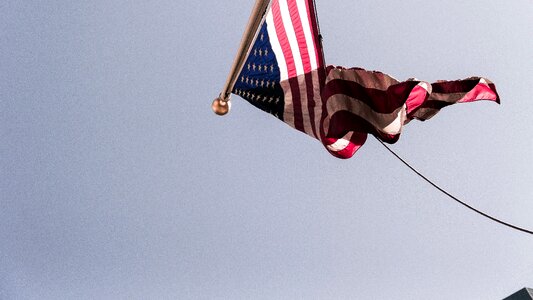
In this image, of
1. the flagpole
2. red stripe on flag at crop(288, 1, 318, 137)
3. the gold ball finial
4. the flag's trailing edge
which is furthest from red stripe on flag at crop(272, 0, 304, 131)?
the gold ball finial

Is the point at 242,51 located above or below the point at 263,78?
above

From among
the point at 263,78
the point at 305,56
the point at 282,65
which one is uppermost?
the point at 305,56

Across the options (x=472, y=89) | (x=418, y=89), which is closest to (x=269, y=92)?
(x=418, y=89)

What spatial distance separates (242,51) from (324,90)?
1.10 m

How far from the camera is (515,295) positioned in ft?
280

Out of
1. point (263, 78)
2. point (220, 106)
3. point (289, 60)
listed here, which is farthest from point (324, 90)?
point (220, 106)

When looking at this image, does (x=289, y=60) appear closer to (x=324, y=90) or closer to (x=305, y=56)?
(x=305, y=56)

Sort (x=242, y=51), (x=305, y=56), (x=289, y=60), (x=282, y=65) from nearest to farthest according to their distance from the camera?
(x=242, y=51)
(x=305, y=56)
(x=289, y=60)
(x=282, y=65)

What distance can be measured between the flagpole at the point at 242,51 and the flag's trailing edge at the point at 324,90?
9.0 inches

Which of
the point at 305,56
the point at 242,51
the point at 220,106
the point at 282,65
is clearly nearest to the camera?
the point at 242,51

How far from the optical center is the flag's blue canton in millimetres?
5555

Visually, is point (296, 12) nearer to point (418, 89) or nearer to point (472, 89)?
point (418, 89)

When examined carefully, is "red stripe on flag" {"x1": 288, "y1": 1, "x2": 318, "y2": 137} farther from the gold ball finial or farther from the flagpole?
the gold ball finial

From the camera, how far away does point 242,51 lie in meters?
4.82
